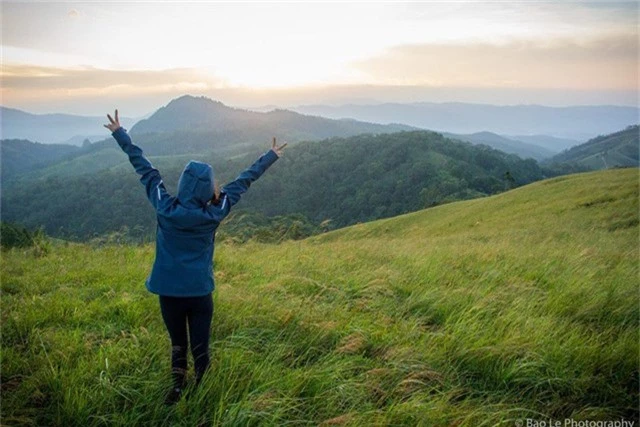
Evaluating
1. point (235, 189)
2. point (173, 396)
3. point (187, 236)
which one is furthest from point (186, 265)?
point (173, 396)

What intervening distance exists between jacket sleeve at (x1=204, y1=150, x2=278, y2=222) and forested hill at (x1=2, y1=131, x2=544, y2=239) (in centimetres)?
11575

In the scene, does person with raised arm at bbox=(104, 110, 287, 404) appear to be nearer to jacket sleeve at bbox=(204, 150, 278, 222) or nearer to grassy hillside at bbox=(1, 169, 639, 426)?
jacket sleeve at bbox=(204, 150, 278, 222)

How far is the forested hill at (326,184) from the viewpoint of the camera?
13575 centimetres

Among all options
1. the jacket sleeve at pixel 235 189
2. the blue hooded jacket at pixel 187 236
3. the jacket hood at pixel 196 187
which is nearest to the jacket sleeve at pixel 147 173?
the blue hooded jacket at pixel 187 236

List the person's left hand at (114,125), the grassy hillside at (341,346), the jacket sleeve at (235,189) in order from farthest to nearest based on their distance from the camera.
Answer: the person's left hand at (114,125) → the jacket sleeve at (235,189) → the grassy hillside at (341,346)

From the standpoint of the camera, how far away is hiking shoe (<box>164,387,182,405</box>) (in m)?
3.23

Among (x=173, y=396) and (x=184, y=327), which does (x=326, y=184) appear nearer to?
(x=184, y=327)

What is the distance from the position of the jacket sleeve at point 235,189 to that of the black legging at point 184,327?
0.78 meters

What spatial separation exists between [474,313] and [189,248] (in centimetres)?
354

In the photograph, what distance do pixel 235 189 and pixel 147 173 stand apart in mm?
883

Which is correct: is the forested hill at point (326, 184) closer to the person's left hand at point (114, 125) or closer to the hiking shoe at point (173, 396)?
the person's left hand at point (114, 125)

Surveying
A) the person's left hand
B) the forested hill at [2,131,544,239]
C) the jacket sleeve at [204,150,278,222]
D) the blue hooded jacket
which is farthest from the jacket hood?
the forested hill at [2,131,544,239]

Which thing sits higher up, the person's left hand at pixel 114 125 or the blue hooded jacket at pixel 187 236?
the person's left hand at pixel 114 125

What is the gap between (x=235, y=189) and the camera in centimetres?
396
